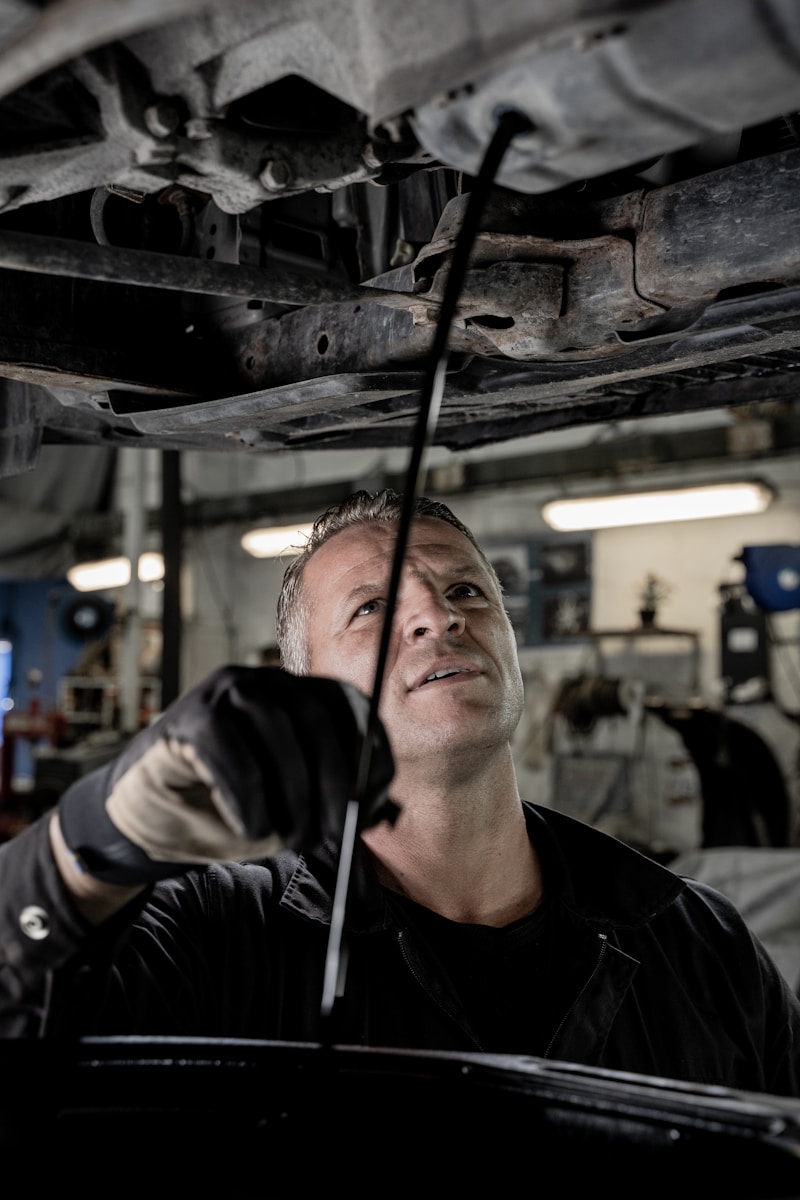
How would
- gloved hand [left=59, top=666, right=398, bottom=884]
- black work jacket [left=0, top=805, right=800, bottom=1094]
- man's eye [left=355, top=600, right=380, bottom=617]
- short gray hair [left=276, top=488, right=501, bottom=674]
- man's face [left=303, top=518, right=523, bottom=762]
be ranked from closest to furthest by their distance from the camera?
1. gloved hand [left=59, top=666, right=398, bottom=884]
2. black work jacket [left=0, top=805, right=800, bottom=1094]
3. man's face [left=303, top=518, right=523, bottom=762]
4. man's eye [left=355, top=600, right=380, bottom=617]
5. short gray hair [left=276, top=488, right=501, bottom=674]

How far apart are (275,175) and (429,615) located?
72 centimetres

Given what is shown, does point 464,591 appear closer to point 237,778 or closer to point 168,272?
point 168,272

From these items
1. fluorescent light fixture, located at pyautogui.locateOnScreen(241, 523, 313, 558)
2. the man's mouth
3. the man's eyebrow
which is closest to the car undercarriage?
the man's eyebrow

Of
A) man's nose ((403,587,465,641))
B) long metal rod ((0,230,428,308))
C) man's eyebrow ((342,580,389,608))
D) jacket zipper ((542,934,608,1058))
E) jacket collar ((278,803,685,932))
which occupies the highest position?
long metal rod ((0,230,428,308))

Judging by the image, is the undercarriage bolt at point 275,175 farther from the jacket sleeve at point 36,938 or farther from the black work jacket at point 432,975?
the black work jacket at point 432,975

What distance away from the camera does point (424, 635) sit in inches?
63.6

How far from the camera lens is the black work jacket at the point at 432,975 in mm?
1394

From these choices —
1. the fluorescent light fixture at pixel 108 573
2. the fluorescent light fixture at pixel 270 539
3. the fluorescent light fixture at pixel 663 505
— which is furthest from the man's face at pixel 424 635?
the fluorescent light fixture at pixel 108 573

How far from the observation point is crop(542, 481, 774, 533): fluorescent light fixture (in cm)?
596

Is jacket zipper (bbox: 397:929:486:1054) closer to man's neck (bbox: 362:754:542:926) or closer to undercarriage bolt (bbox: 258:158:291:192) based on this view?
man's neck (bbox: 362:754:542:926)

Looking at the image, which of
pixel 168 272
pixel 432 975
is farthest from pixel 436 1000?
pixel 168 272

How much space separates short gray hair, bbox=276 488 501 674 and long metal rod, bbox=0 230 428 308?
0.58 meters

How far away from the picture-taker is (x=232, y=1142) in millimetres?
1004

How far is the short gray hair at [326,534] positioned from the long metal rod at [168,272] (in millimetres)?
584
